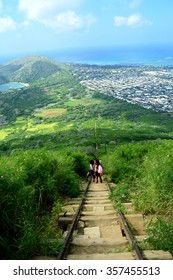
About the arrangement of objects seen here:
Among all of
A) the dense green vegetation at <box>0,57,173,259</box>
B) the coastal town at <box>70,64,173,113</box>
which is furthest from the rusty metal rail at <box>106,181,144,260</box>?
the coastal town at <box>70,64,173,113</box>

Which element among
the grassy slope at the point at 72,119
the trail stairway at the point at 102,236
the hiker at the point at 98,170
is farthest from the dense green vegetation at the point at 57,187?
the grassy slope at the point at 72,119

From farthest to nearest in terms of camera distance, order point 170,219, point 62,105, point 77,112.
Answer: point 62,105, point 77,112, point 170,219

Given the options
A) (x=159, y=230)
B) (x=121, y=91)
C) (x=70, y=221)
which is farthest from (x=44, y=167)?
(x=121, y=91)

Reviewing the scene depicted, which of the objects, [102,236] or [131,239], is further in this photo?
[102,236]

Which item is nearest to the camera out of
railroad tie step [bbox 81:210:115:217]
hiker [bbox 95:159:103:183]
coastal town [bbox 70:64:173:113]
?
railroad tie step [bbox 81:210:115:217]

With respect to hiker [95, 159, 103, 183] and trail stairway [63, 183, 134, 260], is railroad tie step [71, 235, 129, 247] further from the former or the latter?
hiker [95, 159, 103, 183]

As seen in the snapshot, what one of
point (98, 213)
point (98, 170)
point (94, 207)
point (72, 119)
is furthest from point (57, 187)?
point (72, 119)

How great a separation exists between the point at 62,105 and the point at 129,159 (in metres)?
105

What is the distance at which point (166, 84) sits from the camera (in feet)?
465

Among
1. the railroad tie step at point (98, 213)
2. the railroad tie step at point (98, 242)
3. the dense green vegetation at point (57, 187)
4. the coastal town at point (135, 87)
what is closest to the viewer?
the dense green vegetation at point (57, 187)

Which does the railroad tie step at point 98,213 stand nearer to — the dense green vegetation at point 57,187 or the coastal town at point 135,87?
the dense green vegetation at point 57,187

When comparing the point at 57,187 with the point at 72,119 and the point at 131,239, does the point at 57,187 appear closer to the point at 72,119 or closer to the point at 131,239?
the point at 131,239

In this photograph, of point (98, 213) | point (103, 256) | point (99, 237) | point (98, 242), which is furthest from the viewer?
point (98, 213)
